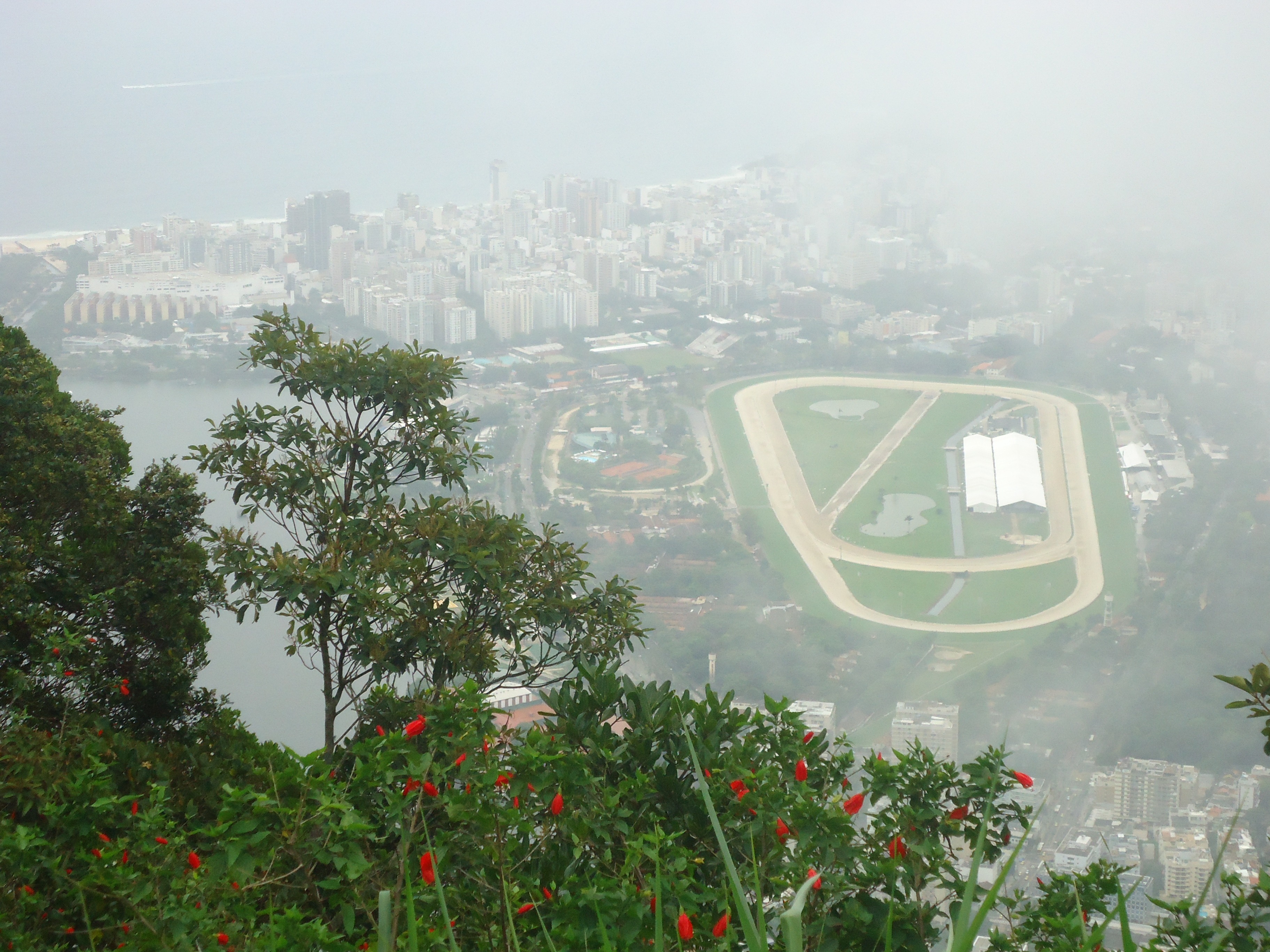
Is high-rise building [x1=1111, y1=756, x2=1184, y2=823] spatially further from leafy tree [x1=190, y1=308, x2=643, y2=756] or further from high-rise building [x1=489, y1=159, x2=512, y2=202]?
high-rise building [x1=489, y1=159, x2=512, y2=202]

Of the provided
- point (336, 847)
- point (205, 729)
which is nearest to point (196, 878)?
point (336, 847)

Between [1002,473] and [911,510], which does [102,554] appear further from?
[1002,473]

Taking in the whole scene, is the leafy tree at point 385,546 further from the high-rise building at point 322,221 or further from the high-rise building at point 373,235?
the high-rise building at point 373,235

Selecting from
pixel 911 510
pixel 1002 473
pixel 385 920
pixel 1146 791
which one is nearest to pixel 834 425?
pixel 1002 473

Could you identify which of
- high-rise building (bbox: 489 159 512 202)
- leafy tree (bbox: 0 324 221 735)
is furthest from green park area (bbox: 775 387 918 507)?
high-rise building (bbox: 489 159 512 202)

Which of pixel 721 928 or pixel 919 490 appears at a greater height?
pixel 721 928

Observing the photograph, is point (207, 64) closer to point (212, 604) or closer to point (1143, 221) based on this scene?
point (1143, 221)
